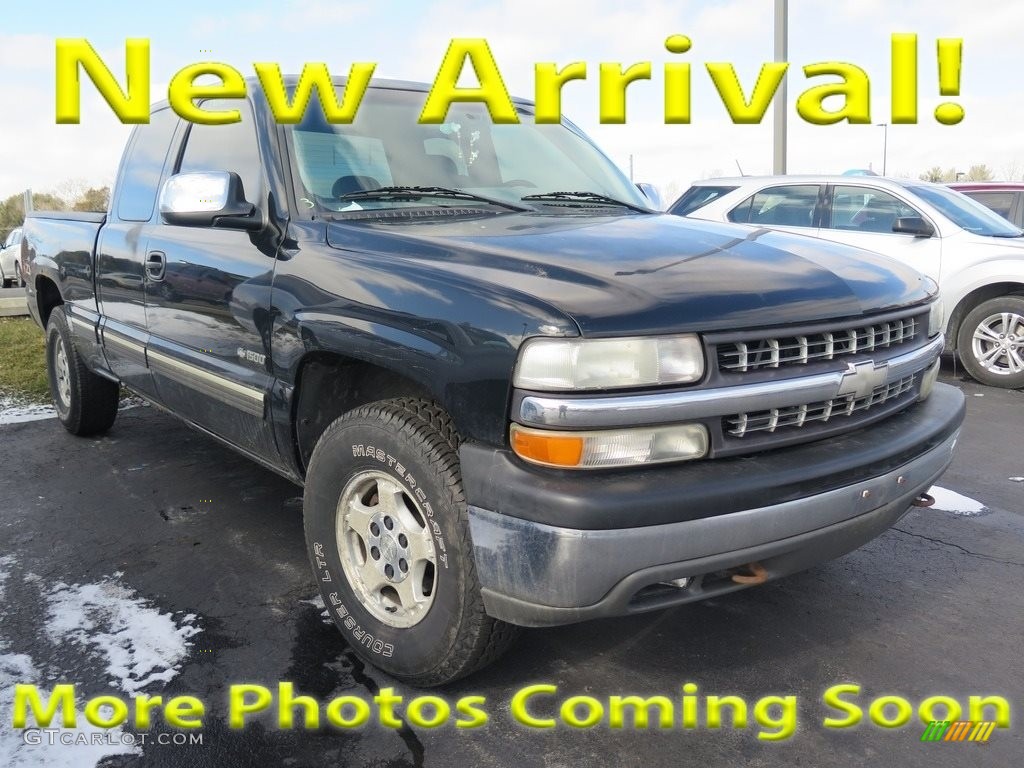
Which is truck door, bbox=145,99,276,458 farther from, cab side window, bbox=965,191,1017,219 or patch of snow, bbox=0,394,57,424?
cab side window, bbox=965,191,1017,219

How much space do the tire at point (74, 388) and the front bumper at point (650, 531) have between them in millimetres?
3875

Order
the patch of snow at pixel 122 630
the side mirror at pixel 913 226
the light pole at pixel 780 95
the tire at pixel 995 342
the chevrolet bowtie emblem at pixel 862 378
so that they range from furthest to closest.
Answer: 1. the light pole at pixel 780 95
2. the side mirror at pixel 913 226
3. the tire at pixel 995 342
4. the patch of snow at pixel 122 630
5. the chevrolet bowtie emblem at pixel 862 378

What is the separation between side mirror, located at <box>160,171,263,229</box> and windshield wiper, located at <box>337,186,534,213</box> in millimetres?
333

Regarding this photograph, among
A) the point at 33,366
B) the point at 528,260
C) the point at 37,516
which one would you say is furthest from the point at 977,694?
the point at 33,366

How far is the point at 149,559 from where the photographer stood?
361 cm

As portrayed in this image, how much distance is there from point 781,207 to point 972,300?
1.79 meters

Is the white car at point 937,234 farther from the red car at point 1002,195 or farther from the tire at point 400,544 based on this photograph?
the tire at point 400,544

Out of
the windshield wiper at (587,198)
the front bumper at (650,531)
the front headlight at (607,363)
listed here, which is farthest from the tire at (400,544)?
the windshield wiper at (587,198)

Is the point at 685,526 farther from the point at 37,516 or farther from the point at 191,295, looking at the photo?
the point at 37,516

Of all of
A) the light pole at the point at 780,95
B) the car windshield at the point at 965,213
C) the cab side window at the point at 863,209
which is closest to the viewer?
the car windshield at the point at 965,213

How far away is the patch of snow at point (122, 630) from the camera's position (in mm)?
2729

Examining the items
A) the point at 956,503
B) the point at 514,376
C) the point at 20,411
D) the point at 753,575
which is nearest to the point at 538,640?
the point at 753,575

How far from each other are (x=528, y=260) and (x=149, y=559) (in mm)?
2225

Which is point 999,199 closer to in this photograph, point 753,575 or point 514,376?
point 753,575
